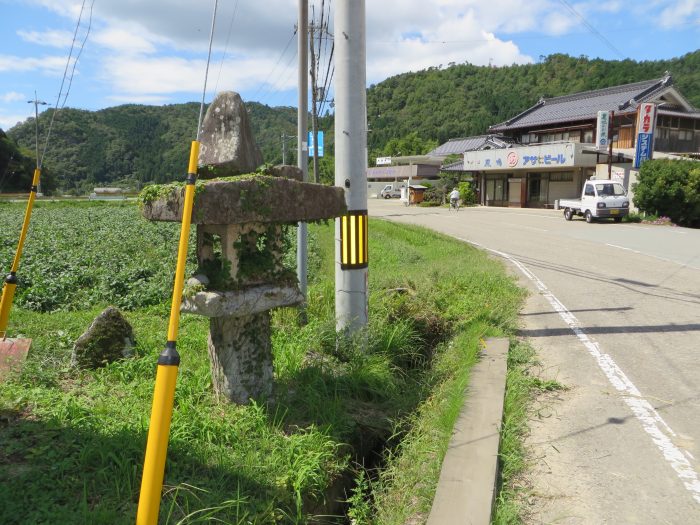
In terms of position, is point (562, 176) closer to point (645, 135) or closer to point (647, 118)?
point (645, 135)

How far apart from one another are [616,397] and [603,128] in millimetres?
28437

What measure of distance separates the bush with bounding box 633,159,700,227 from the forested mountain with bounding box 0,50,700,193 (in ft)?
66.0

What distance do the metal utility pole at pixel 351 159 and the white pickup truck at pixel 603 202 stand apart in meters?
20.5

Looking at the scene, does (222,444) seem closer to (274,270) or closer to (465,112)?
(274,270)

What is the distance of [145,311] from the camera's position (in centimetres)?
749

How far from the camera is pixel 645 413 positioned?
3850mm

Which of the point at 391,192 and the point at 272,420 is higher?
the point at 391,192

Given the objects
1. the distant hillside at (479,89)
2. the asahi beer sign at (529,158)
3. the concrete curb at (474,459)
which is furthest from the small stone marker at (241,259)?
the distant hillside at (479,89)

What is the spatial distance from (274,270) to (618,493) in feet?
8.70

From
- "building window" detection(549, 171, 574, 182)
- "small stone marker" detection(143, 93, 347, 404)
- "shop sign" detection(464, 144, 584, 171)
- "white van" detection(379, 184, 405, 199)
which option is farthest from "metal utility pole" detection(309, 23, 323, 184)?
"white van" detection(379, 184, 405, 199)

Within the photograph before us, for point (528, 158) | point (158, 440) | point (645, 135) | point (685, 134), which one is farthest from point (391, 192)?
point (158, 440)

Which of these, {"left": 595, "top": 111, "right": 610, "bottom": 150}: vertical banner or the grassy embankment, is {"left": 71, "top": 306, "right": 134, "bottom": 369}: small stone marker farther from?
{"left": 595, "top": 111, "right": 610, "bottom": 150}: vertical banner

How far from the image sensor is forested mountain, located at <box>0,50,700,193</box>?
44750 mm

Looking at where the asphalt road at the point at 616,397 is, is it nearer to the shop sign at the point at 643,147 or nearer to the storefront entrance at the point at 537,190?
the shop sign at the point at 643,147
